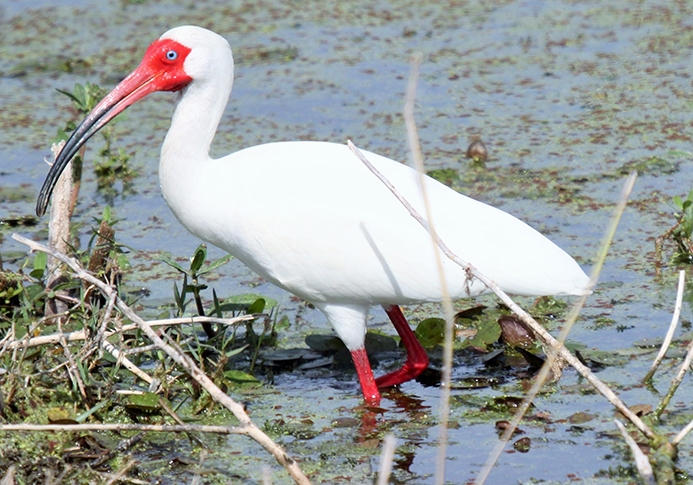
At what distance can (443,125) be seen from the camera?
8047mm

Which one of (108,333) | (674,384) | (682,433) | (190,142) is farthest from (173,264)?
(682,433)

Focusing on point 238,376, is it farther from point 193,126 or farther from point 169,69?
point 169,69

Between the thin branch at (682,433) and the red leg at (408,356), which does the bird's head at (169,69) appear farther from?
the thin branch at (682,433)

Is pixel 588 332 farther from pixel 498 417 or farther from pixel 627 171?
pixel 627 171

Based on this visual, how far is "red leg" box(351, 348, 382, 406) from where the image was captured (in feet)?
15.8

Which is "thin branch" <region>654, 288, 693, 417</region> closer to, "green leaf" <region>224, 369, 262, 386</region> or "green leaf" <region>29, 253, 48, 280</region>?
"green leaf" <region>224, 369, 262, 386</region>

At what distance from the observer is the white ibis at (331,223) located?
455cm

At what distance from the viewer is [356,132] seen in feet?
26.1

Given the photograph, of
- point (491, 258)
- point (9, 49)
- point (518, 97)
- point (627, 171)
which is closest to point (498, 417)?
point (491, 258)

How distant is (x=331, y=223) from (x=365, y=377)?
693 mm

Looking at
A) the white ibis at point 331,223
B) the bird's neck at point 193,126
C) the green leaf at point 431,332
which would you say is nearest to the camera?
the white ibis at point 331,223

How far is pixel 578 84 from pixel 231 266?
11.3ft

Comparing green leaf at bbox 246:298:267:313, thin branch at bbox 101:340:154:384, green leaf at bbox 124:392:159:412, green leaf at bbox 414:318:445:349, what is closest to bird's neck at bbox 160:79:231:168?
green leaf at bbox 246:298:267:313

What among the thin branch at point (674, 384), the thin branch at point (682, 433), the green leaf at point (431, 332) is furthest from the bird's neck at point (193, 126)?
the thin branch at point (682, 433)
